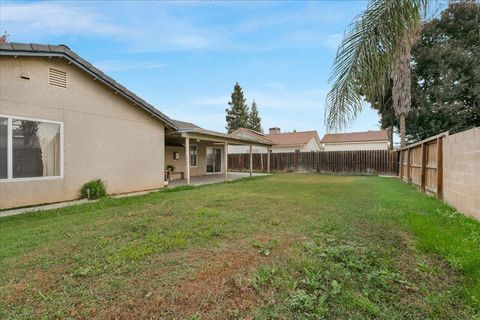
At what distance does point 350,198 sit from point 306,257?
5422 millimetres

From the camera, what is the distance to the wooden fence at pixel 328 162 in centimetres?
1955

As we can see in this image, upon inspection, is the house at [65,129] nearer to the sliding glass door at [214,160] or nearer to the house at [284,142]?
the sliding glass door at [214,160]

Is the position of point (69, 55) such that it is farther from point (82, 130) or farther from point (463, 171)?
point (463, 171)

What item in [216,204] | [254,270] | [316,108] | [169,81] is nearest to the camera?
[254,270]

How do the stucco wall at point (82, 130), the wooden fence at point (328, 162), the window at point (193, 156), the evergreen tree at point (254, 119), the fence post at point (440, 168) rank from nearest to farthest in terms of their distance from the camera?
the stucco wall at point (82, 130) → the fence post at point (440, 168) → the window at point (193, 156) → the wooden fence at point (328, 162) → the evergreen tree at point (254, 119)

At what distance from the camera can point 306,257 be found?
347 cm

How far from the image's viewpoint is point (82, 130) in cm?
853

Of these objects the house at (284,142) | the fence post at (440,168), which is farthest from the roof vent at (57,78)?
the house at (284,142)

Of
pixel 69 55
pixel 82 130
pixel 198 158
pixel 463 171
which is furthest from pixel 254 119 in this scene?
pixel 463 171

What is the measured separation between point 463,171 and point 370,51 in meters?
4.78

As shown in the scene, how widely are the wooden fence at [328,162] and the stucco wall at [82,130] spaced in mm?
13597

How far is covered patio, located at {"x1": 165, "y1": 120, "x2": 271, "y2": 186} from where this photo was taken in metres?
13.7

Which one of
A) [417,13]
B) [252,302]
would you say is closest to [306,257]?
[252,302]

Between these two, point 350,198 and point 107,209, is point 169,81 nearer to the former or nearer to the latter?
point 107,209
